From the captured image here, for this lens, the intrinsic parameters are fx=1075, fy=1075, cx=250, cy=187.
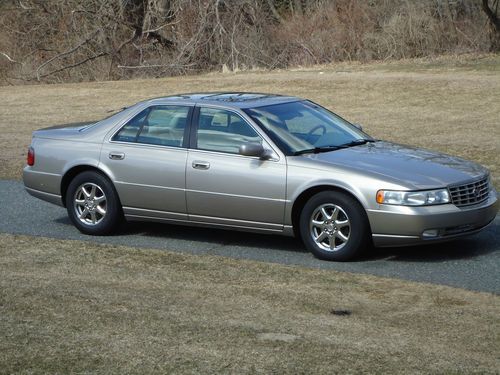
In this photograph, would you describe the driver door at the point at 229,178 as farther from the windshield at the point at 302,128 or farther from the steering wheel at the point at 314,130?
the steering wheel at the point at 314,130

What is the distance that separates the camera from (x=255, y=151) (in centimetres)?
959

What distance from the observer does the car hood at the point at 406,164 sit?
9.14 metres

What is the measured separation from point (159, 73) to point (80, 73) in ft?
10.8

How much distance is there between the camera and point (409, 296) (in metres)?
8.01

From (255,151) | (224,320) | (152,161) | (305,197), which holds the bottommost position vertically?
(224,320)

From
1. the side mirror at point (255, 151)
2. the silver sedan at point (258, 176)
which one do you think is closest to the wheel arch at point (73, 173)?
the silver sedan at point (258, 176)

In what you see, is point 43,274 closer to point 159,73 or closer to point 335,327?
point 335,327

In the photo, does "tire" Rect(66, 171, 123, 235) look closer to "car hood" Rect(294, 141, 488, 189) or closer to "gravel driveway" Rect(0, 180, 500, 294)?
"gravel driveway" Rect(0, 180, 500, 294)

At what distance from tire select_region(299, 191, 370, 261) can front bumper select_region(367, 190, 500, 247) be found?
114mm

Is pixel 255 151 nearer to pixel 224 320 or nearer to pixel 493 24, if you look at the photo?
pixel 224 320

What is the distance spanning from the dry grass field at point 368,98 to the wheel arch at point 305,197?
5.82 metres

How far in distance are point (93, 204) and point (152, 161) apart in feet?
2.79

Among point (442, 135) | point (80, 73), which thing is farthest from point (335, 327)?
point (80, 73)

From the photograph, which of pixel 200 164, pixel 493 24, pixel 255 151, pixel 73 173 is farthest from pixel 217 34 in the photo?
pixel 255 151
